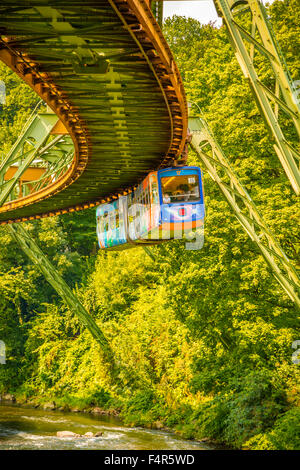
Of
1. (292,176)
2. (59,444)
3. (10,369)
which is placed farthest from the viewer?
(10,369)

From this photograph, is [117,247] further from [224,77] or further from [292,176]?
[292,176]

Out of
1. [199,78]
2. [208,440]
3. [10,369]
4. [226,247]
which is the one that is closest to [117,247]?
[226,247]

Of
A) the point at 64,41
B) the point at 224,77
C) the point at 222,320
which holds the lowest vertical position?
the point at 222,320

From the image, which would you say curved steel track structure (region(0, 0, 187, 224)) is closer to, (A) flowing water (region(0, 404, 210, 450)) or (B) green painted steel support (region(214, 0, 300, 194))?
(B) green painted steel support (region(214, 0, 300, 194))

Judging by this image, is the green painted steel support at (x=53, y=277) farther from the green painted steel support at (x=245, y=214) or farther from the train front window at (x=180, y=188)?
the train front window at (x=180, y=188)

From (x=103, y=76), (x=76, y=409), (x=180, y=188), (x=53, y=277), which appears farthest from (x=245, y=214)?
(x=53, y=277)
